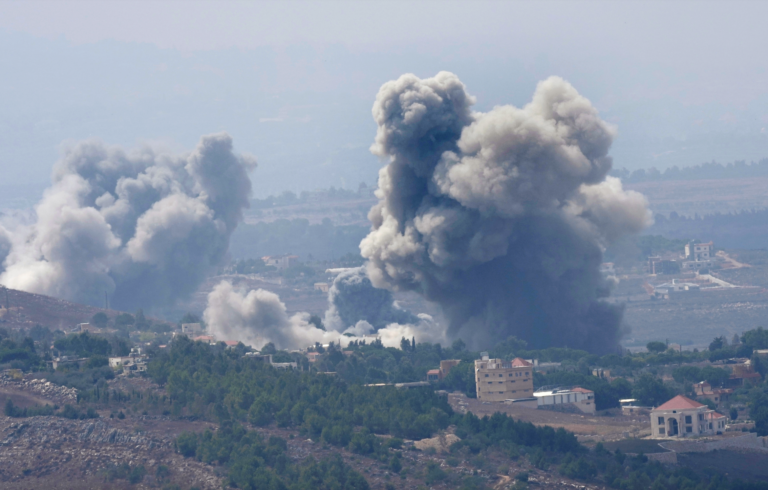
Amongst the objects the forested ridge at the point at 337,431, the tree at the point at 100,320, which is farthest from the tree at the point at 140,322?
the forested ridge at the point at 337,431

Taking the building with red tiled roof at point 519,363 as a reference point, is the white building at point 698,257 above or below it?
above

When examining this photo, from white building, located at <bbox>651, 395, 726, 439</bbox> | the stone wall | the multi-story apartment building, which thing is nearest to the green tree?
the multi-story apartment building

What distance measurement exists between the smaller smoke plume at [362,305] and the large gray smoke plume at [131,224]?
59.8 ft

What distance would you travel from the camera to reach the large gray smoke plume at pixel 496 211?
310 ft

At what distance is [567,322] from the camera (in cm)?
9994

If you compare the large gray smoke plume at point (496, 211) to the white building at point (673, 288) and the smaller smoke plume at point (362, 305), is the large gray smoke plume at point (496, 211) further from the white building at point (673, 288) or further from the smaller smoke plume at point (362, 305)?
the white building at point (673, 288)

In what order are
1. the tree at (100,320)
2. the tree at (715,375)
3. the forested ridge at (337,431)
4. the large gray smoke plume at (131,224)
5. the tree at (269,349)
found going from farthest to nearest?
the large gray smoke plume at (131,224), the tree at (100,320), the tree at (269,349), the tree at (715,375), the forested ridge at (337,431)

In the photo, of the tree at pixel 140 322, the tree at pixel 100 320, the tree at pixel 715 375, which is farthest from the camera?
the tree at pixel 140 322

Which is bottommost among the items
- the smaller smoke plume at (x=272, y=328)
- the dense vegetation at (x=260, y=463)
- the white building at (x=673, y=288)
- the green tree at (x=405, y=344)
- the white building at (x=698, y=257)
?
the dense vegetation at (x=260, y=463)

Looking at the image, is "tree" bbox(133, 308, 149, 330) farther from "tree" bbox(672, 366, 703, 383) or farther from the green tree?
"tree" bbox(672, 366, 703, 383)

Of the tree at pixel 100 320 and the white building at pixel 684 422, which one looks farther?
the tree at pixel 100 320

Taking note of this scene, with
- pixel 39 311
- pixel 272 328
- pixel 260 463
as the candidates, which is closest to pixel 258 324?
pixel 272 328

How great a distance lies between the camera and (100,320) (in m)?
114

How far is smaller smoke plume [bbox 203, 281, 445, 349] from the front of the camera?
11088 centimetres
